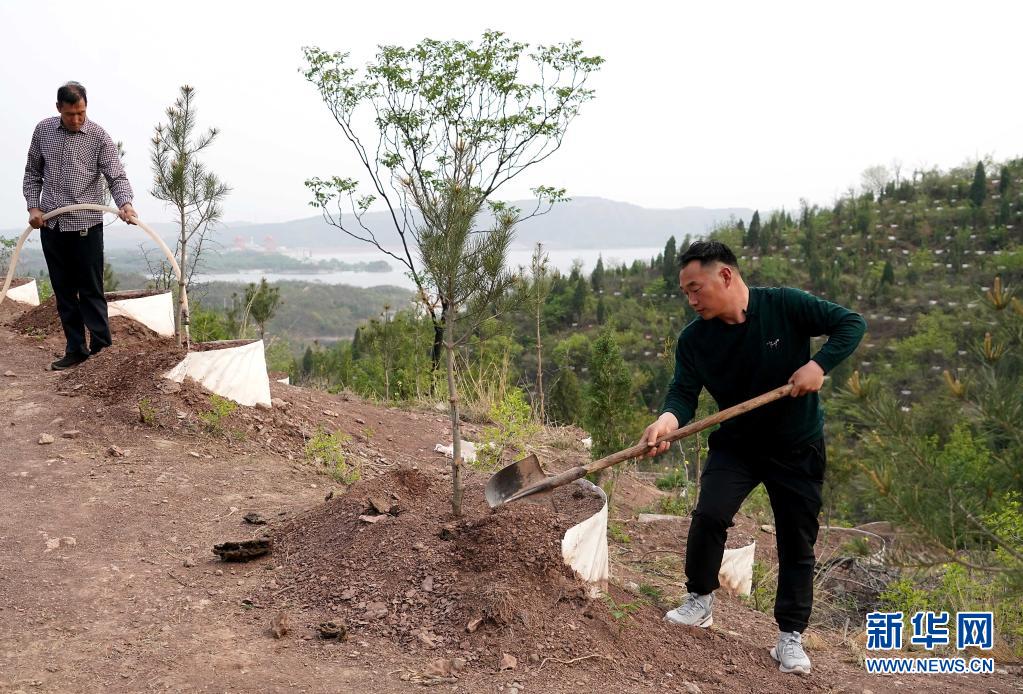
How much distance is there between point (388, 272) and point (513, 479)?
101932 mm

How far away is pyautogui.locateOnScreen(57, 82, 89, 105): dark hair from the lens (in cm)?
549

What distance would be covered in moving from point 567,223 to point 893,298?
102101 mm

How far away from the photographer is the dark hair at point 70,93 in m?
5.49

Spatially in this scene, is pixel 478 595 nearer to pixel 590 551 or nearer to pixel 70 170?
pixel 590 551

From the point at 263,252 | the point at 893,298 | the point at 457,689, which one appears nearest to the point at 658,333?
the point at 893,298

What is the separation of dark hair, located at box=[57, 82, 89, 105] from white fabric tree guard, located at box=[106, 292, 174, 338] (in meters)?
2.20

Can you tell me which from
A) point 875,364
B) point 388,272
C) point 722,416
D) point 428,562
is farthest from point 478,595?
point 388,272

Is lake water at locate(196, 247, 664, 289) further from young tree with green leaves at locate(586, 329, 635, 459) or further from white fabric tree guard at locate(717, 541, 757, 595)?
white fabric tree guard at locate(717, 541, 757, 595)

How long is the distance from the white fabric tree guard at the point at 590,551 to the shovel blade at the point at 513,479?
43 centimetres

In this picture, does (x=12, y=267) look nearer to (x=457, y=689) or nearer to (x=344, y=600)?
(x=344, y=600)

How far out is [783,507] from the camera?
310 centimetres

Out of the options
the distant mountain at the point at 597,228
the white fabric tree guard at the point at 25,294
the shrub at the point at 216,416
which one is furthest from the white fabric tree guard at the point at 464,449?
the distant mountain at the point at 597,228

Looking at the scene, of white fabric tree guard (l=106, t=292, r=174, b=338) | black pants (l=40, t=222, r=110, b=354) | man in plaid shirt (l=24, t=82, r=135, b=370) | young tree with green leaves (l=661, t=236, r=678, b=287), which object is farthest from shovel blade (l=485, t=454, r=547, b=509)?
young tree with green leaves (l=661, t=236, r=678, b=287)

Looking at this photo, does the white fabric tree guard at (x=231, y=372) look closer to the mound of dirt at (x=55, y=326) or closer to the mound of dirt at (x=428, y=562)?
the mound of dirt at (x=55, y=326)
